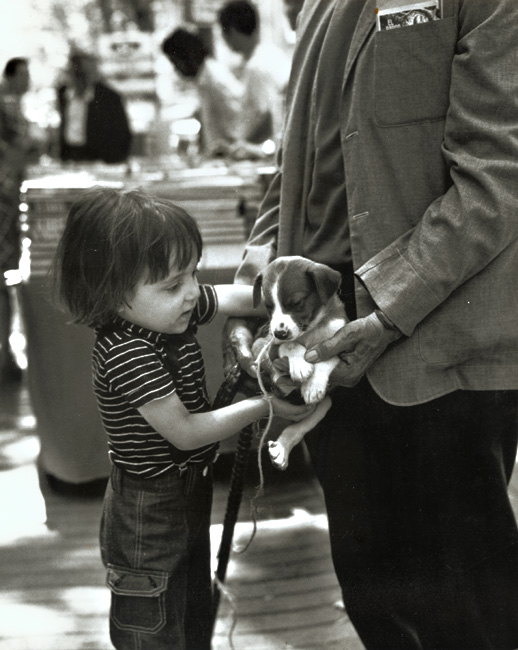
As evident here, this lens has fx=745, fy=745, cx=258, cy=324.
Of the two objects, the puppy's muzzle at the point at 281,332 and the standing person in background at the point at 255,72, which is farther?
the standing person in background at the point at 255,72

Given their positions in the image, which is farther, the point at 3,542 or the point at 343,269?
the point at 3,542

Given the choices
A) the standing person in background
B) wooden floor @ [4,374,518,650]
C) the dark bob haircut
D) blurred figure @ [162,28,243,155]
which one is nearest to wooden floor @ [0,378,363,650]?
wooden floor @ [4,374,518,650]

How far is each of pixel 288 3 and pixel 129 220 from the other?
0.70m

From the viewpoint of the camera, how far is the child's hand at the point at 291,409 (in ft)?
4.66

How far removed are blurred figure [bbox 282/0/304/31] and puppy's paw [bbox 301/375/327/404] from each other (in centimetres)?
87

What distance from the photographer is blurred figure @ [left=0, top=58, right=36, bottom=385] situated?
65.6 inches

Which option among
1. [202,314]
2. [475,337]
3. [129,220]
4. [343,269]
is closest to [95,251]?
[129,220]

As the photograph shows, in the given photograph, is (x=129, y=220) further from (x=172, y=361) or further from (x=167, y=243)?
(x=172, y=361)

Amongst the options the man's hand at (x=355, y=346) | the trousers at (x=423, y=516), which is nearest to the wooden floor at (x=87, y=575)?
the trousers at (x=423, y=516)

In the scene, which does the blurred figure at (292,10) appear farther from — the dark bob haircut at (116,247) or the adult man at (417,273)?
the dark bob haircut at (116,247)

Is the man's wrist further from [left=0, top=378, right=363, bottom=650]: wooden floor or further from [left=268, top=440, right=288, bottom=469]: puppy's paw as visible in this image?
[left=0, top=378, right=363, bottom=650]: wooden floor

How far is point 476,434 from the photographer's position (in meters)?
1.47

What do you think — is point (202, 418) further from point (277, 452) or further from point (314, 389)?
point (314, 389)

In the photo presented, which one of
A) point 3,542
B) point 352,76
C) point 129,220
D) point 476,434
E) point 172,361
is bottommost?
point 3,542
